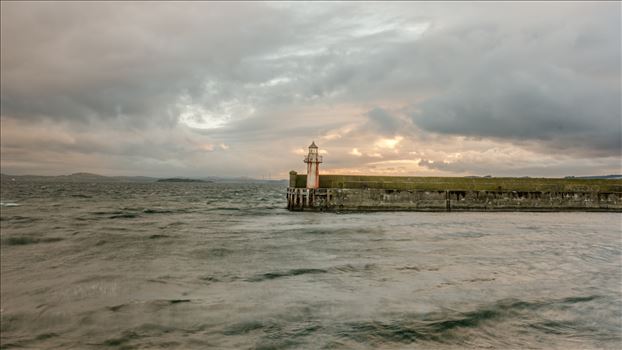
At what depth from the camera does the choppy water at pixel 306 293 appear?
7.15m

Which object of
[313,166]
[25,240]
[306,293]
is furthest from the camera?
[313,166]

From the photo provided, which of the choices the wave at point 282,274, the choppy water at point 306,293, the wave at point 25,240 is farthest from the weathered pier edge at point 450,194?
the wave at point 282,274

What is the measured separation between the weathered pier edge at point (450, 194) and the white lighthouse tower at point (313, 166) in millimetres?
730

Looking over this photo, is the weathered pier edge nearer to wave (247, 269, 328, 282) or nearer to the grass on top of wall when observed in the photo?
the grass on top of wall

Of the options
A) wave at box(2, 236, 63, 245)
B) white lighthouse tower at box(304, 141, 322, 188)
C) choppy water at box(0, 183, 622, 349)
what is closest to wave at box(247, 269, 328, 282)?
choppy water at box(0, 183, 622, 349)

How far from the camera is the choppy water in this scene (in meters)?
7.15

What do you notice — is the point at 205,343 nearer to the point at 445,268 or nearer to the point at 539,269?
the point at 445,268

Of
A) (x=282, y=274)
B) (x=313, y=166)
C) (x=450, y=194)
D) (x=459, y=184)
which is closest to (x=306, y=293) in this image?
(x=282, y=274)

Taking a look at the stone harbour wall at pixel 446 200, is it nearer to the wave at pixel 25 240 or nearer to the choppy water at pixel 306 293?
the choppy water at pixel 306 293

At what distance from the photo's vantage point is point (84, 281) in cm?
1084

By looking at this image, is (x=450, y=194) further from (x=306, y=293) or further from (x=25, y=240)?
(x=25, y=240)

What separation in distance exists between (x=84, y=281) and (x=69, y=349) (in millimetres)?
4979

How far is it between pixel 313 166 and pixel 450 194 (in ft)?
50.4

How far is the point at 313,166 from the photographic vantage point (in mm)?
38281
